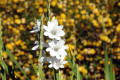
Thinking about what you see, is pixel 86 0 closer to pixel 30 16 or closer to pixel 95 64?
pixel 30 16

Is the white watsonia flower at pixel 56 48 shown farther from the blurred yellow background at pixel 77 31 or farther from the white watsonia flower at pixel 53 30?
the blurred yellow background at pixel 77 31

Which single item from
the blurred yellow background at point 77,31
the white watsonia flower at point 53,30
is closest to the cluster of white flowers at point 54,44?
the white watsonia flower at point 53,30

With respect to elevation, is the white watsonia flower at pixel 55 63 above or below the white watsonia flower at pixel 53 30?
below

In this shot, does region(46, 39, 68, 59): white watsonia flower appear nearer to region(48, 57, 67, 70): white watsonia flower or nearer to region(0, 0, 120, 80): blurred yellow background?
region(48, 57, 67, 70): white watsonia flower

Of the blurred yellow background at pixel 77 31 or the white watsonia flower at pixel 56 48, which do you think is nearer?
the white watsonia flower at pixel 56 48

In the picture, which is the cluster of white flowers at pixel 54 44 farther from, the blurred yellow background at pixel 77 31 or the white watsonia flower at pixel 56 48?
the blurred yellow background at pixel 77 31

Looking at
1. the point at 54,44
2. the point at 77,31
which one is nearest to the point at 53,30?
the point at 54,44

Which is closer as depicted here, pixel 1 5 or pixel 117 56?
pixel 117 56

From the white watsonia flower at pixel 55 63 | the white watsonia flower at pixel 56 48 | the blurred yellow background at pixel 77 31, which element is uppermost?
the white watsonia flower at pixel 56 48

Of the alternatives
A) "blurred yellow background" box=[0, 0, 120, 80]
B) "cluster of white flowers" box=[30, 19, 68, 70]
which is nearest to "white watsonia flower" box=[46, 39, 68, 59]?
"cluster of white flowers" box=[30, 19, 68, 70]

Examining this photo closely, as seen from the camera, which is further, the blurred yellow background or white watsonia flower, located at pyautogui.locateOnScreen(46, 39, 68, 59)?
the blurred yellow background

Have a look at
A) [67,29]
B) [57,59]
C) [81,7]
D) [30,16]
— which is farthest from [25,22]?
[57,59]
